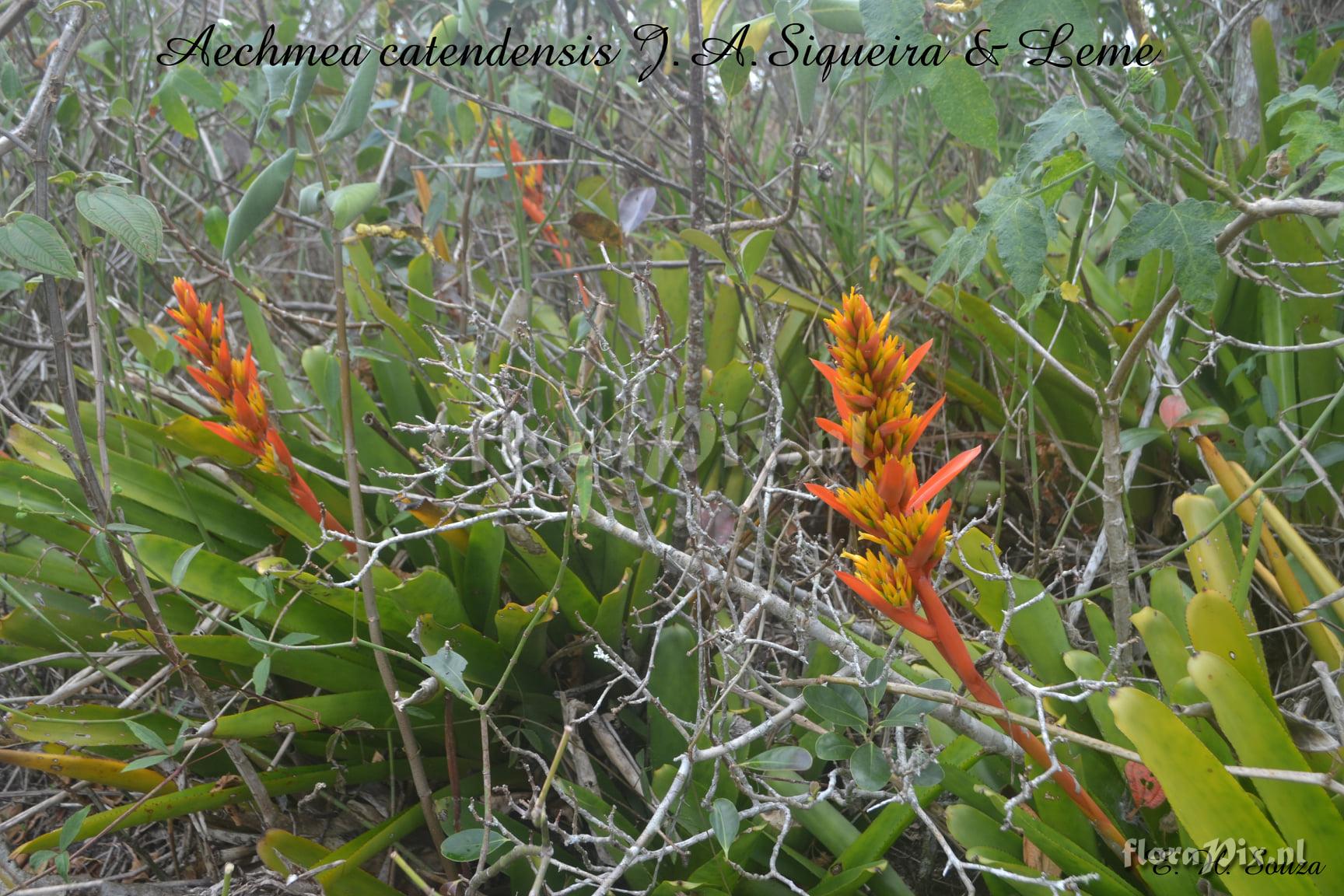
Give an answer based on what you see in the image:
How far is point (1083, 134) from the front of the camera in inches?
37.9

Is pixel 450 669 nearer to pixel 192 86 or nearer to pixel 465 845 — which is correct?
pixel 465 845

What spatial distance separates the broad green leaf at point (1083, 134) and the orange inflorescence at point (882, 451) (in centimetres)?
37

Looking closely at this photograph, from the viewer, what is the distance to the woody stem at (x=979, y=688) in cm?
83

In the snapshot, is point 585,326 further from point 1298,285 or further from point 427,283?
point 1298,285

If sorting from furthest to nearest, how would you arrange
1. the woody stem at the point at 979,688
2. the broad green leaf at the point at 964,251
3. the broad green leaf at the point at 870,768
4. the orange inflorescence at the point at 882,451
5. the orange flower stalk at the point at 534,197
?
the orange flower stalk at the point at 534,197, the broad green leaf at the point at 964,251, the broad green leaf at the point at 870,768, the woody stem at the point at 979,688, the orange inflorescence at the point at 882,451

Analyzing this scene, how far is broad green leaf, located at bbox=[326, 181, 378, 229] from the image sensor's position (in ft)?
3.67

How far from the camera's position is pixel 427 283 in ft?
6.84

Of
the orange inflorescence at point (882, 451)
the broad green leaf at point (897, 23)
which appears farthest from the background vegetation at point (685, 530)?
the orange inflorescence at point (882, 451)

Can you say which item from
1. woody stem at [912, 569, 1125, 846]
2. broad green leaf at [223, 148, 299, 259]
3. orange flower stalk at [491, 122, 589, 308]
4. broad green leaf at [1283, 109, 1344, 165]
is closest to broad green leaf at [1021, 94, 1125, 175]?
broad green leaf at [1283, 109, 1344, 165]

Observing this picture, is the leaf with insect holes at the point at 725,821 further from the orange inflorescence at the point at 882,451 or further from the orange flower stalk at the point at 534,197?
the orange flower stalk at the point at 534,197

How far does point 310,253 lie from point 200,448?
6.75 feet

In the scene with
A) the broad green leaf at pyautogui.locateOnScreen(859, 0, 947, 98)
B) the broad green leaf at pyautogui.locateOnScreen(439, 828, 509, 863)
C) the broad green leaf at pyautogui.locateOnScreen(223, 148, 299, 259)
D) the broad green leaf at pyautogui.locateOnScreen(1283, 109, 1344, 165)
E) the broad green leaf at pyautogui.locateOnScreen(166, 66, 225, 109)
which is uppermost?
the broad green leaf at pyautogui.locateOnScreen(1283, 109, 1344, 165)

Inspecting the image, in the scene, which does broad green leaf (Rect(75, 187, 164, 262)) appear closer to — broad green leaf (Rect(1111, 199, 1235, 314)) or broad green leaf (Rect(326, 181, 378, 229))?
broad green leaf (Rect(326, 181, 378, 229))

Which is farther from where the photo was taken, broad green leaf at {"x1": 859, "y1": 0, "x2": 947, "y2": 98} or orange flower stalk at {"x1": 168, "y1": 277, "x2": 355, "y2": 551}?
orange flower stalk at {"x1": 168, "y1": 277, "x2": 355, "y2": 551}
